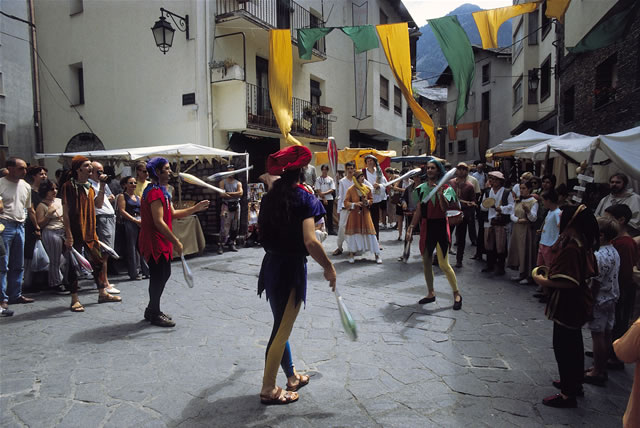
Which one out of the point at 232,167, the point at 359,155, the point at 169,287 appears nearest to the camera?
the point at 169,287

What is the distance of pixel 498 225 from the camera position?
7.19 m

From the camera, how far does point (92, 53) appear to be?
14.8 m

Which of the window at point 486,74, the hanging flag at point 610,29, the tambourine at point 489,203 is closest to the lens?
the hanging flag at point 610,29

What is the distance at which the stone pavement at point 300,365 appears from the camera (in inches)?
112

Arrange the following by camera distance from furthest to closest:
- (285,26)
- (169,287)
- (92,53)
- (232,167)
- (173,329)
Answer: (285,26) < (92,53) < (232,167) < (169,287) < (173,329)

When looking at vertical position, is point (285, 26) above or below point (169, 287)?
above

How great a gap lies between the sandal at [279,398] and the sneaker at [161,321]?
2.02m

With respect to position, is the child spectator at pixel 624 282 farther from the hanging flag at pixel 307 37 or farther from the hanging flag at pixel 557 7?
the hanging flag at pixel 307 37

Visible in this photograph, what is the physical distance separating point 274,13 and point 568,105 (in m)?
11.3

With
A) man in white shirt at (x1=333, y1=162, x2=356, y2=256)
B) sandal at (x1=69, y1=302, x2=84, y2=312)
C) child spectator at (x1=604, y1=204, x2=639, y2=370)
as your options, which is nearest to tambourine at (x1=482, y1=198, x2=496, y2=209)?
man in white shirt at (x1=333, y1=162, x2=356, y2=256)

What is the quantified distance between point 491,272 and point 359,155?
7171 mm

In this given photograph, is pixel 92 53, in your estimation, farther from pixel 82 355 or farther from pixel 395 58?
pixel 82 355

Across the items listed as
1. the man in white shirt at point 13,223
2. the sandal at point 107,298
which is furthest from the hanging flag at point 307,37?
the sandal at point 107,298

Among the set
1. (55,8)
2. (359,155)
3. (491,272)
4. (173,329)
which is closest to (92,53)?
(55,8)
